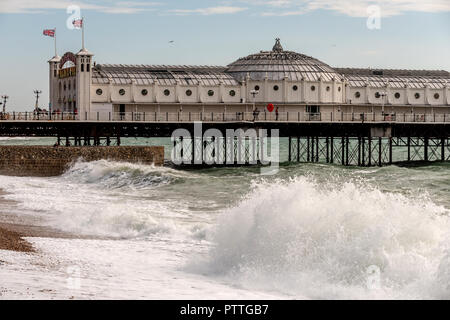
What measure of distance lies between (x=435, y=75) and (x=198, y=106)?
29858 millimetres

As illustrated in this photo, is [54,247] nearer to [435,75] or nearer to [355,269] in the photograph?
[355,269]

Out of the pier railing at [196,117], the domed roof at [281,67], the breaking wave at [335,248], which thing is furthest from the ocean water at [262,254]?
the domed roof at [281,67]

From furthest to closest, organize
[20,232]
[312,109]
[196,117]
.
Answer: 1. [312,109]
2. [196,117]
3. [20,232]

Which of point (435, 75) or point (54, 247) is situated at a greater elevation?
point (435, 75)

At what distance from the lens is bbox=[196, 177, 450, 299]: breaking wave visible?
1603cm

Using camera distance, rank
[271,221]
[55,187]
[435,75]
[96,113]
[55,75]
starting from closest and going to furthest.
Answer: [271,221] < [55,187] < [96,113] < [55,75] < [435,75]

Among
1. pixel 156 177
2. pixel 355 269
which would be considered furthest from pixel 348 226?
pixel 156 177

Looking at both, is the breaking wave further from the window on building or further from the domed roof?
the domed roof

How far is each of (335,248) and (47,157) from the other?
41252 mm

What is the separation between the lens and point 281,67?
86.1 m

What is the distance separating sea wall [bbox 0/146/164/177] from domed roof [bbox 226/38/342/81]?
26819 mm

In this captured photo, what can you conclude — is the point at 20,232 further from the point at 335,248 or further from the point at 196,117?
the point at 196,117

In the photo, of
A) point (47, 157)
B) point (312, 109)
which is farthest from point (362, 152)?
point (47, 157)

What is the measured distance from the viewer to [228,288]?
1650 centimetres
